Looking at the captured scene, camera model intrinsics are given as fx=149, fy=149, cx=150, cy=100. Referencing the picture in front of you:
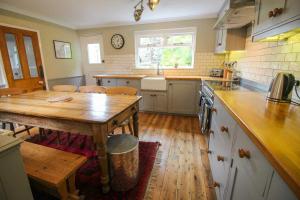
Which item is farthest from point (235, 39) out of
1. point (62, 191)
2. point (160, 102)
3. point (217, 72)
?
point (62, 191)

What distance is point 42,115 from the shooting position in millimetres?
1395

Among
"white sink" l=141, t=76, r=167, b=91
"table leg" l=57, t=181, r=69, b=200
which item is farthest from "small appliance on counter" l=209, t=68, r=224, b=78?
"table leg" l=57, t=181, r=69, b=200

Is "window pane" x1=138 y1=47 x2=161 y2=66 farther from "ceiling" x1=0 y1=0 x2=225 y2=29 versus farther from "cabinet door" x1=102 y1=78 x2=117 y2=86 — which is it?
"cabinet door" x1=102 y1=78 x2=117 y2=86

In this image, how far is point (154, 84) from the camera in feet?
11.6

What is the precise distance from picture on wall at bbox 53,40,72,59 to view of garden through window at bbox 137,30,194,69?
2039 mm

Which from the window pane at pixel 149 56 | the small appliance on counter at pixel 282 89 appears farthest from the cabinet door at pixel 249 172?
the window pane at pixel 149 56

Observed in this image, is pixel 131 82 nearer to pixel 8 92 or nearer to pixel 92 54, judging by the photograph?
pixel 92 54

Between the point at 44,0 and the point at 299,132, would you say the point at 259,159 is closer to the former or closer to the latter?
the point at 299,132

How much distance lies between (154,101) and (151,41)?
168 cm

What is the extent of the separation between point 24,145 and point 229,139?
6.04 ft

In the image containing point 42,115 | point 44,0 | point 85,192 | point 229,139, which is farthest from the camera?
point 44,0

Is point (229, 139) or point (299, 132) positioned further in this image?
point (229, 139)

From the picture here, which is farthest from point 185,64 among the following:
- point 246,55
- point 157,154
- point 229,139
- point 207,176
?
point 229,139

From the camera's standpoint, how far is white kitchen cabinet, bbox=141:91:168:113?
11.8ft
